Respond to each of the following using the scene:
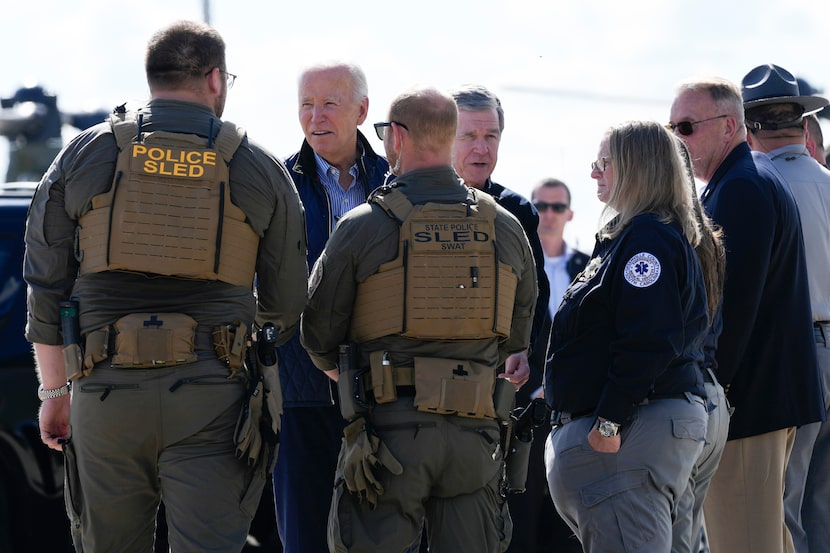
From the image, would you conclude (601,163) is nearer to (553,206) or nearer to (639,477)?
(639,477)

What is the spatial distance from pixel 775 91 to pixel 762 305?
44.6 inches

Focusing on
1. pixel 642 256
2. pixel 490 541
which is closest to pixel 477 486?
pixel 490 541

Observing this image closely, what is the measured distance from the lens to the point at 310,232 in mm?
4691

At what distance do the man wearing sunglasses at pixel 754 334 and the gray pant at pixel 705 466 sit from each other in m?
0.48

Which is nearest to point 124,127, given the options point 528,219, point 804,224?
point 528,219

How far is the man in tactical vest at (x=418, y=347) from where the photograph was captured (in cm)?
372

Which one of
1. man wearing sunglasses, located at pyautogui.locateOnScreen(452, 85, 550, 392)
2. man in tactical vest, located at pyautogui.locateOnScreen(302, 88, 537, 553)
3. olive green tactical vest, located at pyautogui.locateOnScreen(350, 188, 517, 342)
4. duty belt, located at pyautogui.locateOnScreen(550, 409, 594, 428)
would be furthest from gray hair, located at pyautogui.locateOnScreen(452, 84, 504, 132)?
duty belt, located at pyautogui.locateOnScreen(550, 409, 594, 428)

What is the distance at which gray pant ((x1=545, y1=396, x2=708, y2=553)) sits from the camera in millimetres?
3801

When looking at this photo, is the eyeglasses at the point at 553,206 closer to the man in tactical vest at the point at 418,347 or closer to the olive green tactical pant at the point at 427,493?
the man in tactical vest at the point at 418,347

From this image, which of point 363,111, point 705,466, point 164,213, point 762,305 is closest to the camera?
point 164,213

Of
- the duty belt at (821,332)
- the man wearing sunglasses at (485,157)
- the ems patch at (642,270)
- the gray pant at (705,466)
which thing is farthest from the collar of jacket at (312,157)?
the duty belt at (821,332)

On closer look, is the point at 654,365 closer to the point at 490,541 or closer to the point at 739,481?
the point at 490,541

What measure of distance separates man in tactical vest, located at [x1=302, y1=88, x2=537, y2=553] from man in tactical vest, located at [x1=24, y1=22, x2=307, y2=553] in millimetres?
278

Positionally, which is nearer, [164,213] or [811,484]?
[164,213]
